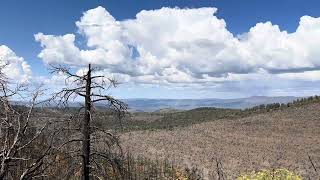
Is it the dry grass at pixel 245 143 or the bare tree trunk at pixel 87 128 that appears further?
the dry grass at pixel 245 143

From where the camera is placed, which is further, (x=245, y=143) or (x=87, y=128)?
(x=245, y=143)

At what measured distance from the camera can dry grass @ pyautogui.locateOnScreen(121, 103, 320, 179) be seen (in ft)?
128

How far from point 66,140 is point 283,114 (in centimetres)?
5948

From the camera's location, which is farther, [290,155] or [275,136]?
[275,136]

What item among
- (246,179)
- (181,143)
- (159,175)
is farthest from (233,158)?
(246,179)

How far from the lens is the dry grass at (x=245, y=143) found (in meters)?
39.0

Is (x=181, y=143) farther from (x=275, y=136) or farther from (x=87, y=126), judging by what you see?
(x=87, y=126)

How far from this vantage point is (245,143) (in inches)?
2048

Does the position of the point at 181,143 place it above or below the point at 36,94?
below

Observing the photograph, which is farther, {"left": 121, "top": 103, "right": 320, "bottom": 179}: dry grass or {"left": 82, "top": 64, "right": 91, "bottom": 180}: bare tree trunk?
{"left": 121, "top": 103, "right": 320, "bottom": 179}: dry grass

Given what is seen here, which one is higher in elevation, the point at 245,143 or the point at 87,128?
the point at 87,128

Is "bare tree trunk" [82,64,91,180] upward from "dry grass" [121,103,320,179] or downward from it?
upward

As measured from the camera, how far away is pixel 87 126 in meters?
15.0

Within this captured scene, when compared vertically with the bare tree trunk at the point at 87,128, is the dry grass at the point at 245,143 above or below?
below
